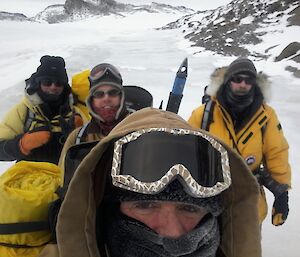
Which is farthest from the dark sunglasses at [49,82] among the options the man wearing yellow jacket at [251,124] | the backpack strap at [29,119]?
the man wearing yellow jacket at [251,124]

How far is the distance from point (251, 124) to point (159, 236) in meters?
1.60

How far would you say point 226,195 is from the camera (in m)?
1.42

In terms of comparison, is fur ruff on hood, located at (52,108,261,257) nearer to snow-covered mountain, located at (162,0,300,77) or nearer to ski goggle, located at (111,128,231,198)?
ski goggle, located at (111,128,231,198)

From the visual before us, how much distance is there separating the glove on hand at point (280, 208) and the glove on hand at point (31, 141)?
1747 millimetres

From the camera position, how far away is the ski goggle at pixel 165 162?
1169 mm

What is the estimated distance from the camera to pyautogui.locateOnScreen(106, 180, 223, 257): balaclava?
117 centimetres

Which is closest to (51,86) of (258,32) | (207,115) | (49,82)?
(49,82)

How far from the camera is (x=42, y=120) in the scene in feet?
9.45

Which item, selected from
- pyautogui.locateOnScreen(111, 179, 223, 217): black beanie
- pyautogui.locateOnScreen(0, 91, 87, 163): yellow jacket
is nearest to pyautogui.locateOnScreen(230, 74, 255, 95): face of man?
pyautogui.locateOnScreen(0, 91, 87, 163): yellow jacket

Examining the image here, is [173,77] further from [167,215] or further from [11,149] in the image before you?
[167,215]

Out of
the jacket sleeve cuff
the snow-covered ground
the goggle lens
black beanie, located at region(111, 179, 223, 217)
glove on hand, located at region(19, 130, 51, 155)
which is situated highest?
black beanie, located at region(111, 179, 223, 217)

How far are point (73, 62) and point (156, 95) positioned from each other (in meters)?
5.31

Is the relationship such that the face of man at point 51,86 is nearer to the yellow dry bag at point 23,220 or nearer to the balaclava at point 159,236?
the yellow dry bag at point 23,220

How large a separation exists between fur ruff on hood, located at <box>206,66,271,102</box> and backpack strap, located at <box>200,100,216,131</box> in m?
0.09
